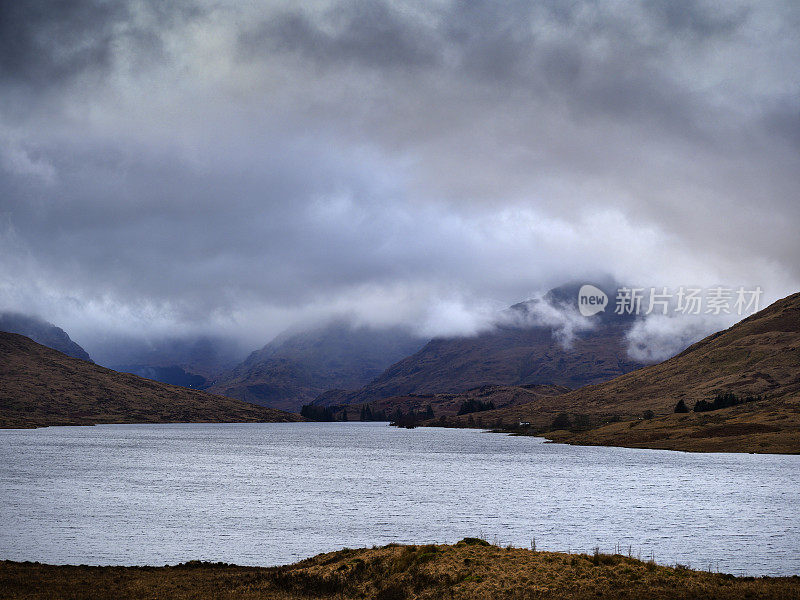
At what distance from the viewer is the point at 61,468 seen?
547 ft

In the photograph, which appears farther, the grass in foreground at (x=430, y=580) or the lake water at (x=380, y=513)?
the lake water at (x=380, y=513)

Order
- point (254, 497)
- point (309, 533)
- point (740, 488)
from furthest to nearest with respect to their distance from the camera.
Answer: point (740, 488) → point (254, 497) → point (309, 533)

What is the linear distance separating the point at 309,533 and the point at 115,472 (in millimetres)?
95035

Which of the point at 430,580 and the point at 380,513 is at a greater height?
the point at 430,580

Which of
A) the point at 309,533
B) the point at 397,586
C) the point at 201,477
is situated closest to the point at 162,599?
the point at 397,586

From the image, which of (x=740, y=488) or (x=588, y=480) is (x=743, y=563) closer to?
(x=740, y=488)

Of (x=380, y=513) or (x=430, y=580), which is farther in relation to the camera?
(x=380, y=513)

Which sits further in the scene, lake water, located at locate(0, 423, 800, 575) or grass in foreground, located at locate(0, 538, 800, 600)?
lake water, located at locate(0, 423, 800, 575)

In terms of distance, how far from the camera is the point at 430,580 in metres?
45.7

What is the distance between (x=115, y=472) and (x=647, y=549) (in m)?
123

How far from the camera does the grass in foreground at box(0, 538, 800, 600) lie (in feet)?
140

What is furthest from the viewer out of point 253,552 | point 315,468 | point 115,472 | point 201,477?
point 315,468

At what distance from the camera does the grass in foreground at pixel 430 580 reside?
140 ft

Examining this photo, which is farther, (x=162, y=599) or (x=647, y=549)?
(x=647, y=549)
